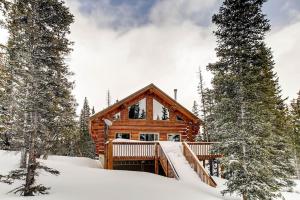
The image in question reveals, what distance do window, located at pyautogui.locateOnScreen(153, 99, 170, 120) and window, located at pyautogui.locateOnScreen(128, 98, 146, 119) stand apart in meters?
0.97

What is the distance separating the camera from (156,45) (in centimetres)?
3391

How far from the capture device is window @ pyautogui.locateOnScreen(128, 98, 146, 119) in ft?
75.7

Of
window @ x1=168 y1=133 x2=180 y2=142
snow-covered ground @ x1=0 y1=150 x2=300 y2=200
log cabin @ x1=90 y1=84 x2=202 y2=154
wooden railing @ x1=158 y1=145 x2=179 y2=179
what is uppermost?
log cabin @ x1=90 y1=84 x2=202 y2=154

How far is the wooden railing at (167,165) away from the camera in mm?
15458

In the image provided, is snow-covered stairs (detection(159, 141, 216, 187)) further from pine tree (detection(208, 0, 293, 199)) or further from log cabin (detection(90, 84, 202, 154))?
log cabin (detection(90, 84, 202, 154))

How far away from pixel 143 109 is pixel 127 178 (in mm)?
9892

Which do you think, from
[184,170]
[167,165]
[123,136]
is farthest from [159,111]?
[184,170]

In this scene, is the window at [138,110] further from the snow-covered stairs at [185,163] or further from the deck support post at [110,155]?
the deck support post at [110,155]

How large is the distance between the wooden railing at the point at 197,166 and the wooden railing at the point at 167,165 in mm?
1314

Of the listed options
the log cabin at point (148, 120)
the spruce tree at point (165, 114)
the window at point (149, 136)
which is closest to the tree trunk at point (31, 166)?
the log cabin at point (148, 120)

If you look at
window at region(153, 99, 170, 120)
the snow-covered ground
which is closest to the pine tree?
the snow-covered ground

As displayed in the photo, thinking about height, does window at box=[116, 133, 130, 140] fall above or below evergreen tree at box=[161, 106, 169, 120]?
below

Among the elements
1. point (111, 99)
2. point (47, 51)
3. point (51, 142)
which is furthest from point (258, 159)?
point (111, 99)

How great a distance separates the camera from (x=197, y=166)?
15.5m
